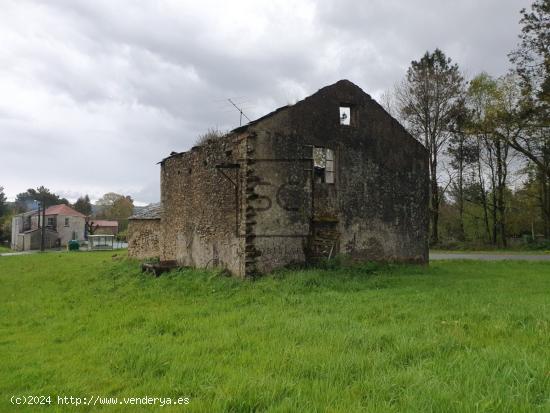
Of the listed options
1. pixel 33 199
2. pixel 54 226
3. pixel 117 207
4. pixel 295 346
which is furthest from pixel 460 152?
pixel 33 199

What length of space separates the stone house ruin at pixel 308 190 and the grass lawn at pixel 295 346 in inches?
83.4

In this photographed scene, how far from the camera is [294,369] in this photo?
5.49m

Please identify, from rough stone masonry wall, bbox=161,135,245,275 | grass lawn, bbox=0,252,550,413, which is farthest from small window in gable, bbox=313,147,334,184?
grass lawn, bbox=0,252,550,413

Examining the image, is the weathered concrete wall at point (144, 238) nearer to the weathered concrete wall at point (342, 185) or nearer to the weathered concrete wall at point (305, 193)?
the weathered concrete wall at point (305, 193)

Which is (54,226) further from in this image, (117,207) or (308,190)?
(308,190)

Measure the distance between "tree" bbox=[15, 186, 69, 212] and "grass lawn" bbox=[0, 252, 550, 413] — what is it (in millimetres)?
85457

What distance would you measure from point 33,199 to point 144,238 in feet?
322

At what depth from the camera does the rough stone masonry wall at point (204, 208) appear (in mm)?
15031

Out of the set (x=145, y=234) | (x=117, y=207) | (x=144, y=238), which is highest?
(x=117, y=207)

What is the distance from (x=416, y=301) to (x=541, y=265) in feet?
39.7

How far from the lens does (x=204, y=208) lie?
17.0 meters

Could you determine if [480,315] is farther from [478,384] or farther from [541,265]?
[541,265]

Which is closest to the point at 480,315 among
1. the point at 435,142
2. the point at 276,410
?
the point at 276,410

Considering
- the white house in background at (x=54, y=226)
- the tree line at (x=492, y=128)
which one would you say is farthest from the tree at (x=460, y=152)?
the white house in background at (x=54, y=226)
